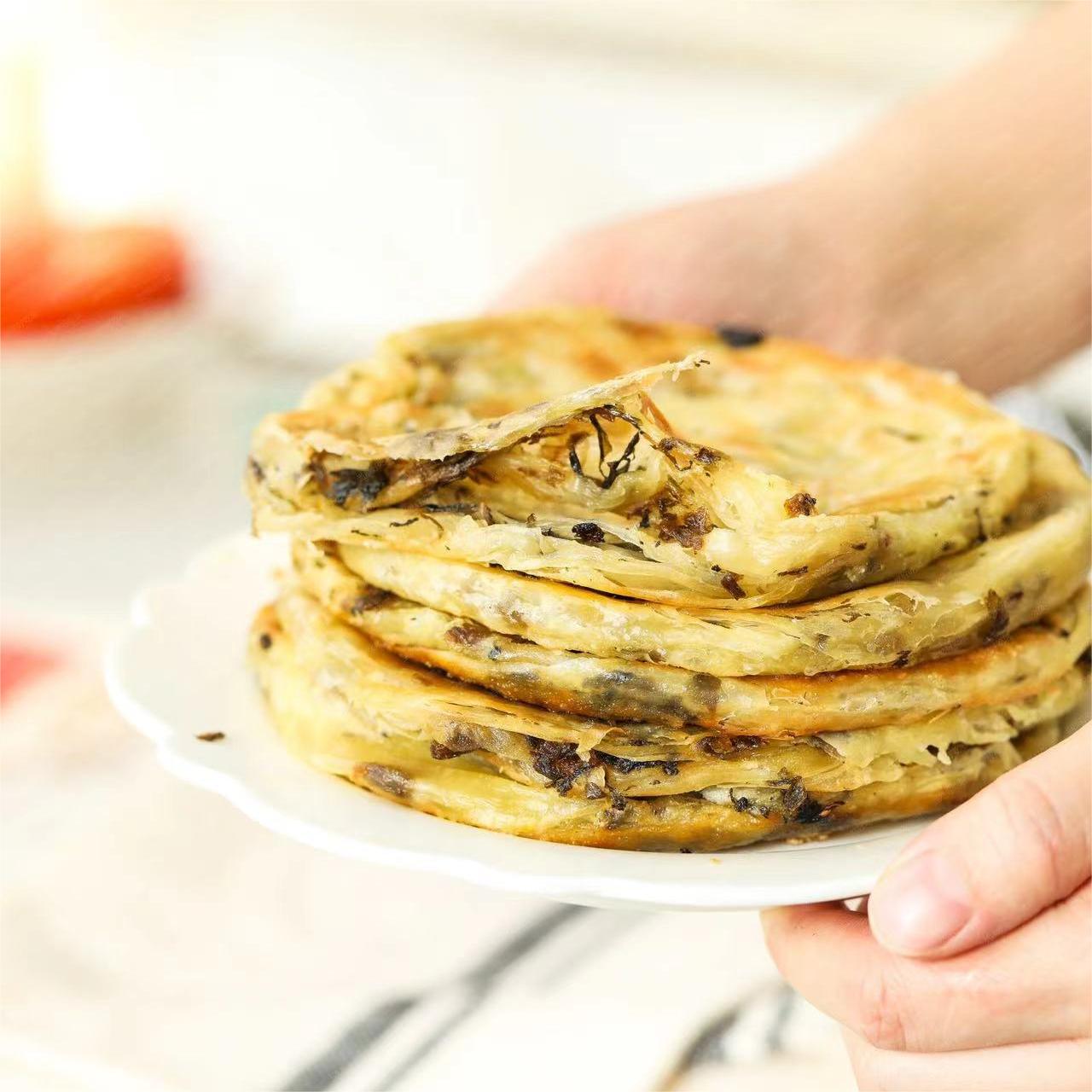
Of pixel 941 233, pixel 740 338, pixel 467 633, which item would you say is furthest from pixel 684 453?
pixel 941 233

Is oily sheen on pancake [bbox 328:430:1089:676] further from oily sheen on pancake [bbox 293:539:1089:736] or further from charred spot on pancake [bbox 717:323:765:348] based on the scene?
charred spot on pancake [bbox 717:323:765:348]

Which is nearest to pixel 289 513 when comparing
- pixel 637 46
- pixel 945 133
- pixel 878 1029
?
pixel 878 1029

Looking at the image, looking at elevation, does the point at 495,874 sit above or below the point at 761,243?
below

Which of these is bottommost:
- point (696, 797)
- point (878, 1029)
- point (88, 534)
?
point (88, 534)

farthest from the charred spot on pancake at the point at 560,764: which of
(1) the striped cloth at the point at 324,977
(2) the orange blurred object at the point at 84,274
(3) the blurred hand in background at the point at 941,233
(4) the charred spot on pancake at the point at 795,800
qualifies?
(2) the orange blurred object at the point at 84,274

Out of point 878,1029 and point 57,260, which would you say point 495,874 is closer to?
→ point 878,1029

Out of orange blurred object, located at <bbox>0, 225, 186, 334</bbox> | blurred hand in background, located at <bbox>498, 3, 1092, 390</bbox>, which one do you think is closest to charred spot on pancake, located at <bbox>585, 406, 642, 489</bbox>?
blurred hand in background, located at <bbox>498, 3, 1092, 390</bbox>

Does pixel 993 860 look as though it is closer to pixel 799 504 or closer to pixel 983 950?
pixel 983 950

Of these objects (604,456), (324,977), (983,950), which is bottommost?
(324,977)
